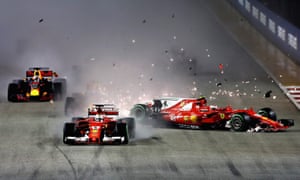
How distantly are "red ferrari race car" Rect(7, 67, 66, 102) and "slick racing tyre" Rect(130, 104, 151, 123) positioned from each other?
751 centimetres

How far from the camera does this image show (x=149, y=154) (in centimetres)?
1953

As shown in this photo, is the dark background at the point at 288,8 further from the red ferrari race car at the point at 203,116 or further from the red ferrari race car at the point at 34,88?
the red ferrari race car at the point at 203,116

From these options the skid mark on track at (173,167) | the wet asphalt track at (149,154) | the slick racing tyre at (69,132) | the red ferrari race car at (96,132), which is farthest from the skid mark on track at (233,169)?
the slick racing tyre at (69,132)

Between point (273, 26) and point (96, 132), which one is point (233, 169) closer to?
point (96, 132)

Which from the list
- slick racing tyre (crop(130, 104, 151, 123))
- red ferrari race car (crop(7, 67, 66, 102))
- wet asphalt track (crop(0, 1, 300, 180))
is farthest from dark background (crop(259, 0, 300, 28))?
wet asphalt track (crop(0, 1, 300, 180))

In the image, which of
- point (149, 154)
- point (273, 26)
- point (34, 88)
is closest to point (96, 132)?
point (149, 154)

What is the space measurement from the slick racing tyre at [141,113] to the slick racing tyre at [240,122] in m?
2.99

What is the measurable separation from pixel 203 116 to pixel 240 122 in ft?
4.06

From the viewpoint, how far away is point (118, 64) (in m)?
43.8

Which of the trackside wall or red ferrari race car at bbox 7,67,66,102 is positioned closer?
red ferrari race car at bbox 7,67,66,102

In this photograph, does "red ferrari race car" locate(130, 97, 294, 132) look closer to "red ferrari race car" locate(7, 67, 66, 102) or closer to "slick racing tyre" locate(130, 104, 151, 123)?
"slick racing tyre" locate(130, 104, 151, 123)

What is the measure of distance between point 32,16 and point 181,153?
124 feet

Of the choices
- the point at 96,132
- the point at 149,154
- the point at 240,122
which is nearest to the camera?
the point at 149,154

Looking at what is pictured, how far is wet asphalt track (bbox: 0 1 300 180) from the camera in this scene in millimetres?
16953
